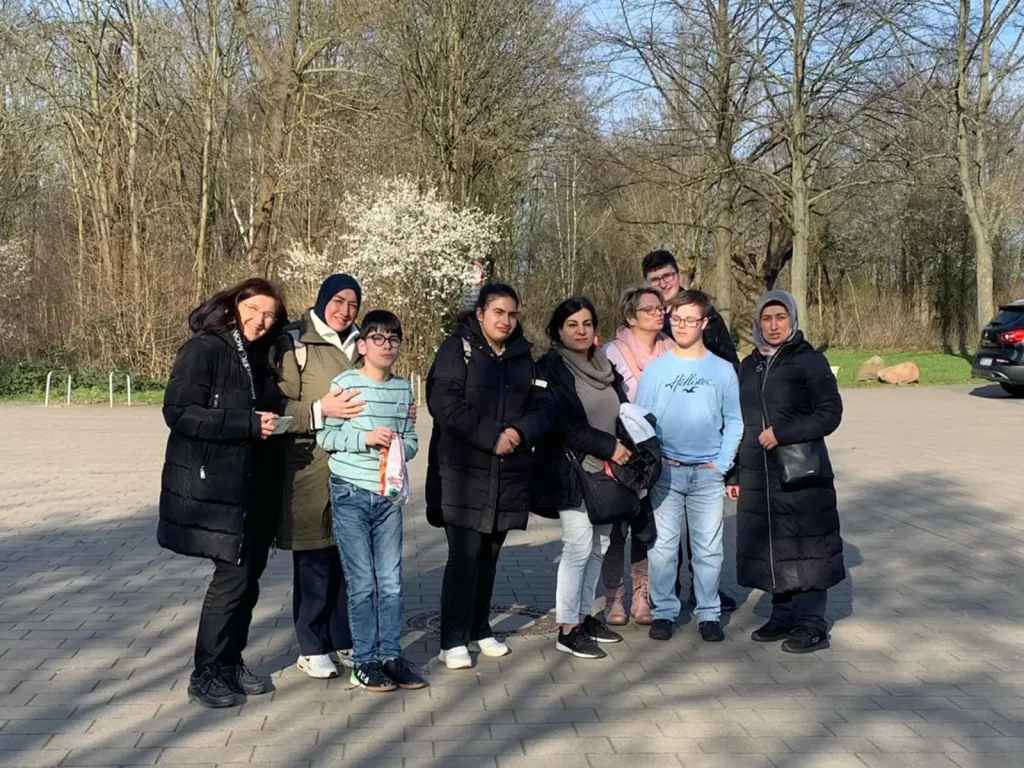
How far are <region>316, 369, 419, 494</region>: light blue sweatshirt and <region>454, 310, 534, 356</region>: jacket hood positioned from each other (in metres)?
0.49

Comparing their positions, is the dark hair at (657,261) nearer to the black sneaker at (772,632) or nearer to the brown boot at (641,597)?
the brown boot at (641,597)

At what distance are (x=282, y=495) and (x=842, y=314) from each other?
3333 cm

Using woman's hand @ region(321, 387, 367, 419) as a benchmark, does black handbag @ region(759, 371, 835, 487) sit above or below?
below

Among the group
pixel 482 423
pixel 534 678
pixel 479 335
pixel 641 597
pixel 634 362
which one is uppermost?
pixel 479 335

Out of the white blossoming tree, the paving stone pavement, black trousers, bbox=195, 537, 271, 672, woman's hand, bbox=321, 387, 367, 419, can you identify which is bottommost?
the paving stone pavement

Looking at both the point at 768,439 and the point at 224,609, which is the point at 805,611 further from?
the point at 224,609

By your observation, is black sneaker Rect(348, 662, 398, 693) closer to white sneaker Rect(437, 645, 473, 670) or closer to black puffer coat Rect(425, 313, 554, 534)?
white sneaker Rect(437, 645, 473, 670)

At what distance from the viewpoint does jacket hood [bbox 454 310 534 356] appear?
498 centimetres

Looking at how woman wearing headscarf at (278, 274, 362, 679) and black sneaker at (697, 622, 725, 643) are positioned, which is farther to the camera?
black sneaker at (697, 622, 725, 643)

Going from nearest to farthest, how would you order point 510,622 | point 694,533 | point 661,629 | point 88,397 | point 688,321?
point 688,321
point 661,629
point 694,533
point 510,622
point 88,397

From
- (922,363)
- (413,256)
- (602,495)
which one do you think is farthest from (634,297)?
(922,363)

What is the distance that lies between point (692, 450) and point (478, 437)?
4.38 ft

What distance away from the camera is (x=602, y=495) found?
532 cm

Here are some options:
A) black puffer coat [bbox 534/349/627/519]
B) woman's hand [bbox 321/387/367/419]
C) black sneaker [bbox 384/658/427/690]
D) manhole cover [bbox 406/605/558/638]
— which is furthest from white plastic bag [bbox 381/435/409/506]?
manhole cover [bbox 406/605/558/638]
